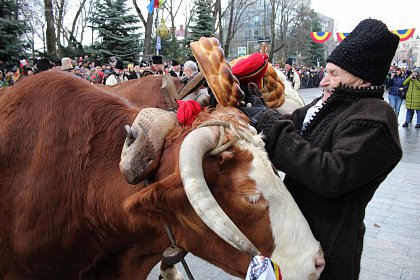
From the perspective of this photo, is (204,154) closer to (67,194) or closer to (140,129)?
(140,129)

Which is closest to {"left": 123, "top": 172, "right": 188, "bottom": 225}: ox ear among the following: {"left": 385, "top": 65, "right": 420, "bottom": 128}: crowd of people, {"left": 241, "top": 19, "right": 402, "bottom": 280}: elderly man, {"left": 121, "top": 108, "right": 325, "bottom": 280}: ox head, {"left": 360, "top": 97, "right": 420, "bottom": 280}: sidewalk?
{"left": 121, "top": 108, "right": 325, "bottom": 280}: ox head

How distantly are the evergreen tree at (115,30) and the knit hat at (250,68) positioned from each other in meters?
25.1

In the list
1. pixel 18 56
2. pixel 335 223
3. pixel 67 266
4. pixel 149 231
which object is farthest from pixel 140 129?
pixel 18 56

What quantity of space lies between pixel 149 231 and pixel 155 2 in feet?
58.5

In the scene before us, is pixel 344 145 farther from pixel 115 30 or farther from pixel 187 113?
pixel 115 30

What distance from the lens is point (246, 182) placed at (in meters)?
1.92

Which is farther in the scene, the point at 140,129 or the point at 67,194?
the point at 67,194

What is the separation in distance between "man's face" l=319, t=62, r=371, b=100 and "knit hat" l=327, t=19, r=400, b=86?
0.13 feet

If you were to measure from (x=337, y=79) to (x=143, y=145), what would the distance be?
109 cm

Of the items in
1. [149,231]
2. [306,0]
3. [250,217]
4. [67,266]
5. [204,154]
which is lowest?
[67,266]

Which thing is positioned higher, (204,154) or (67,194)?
(204,154)

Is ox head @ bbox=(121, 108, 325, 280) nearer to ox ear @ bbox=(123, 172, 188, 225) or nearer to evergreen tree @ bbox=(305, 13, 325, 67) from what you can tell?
ox ear @ bbox=(123, 172, 188, 225)

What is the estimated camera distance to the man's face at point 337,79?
211 cm

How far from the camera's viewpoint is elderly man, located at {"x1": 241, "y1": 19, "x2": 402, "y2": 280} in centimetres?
189
